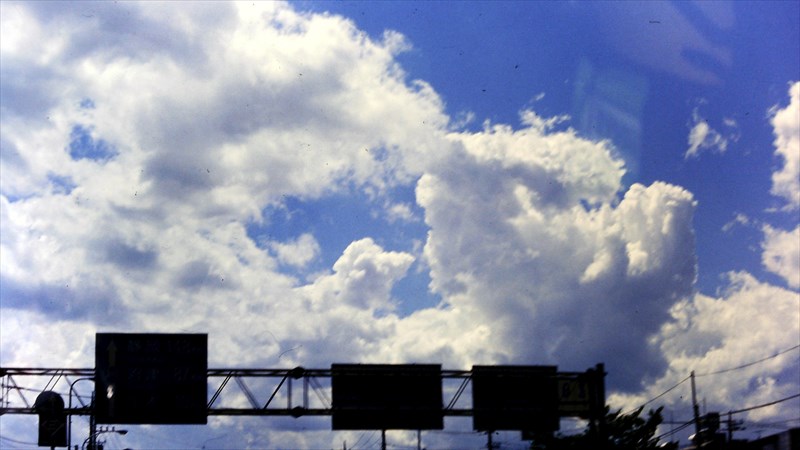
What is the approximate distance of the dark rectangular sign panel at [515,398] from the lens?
41.4 metres

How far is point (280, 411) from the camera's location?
41219 mm

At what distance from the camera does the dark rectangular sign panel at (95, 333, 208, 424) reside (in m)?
39.4

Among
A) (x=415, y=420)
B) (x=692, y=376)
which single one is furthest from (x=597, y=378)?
(x=692, y=376)

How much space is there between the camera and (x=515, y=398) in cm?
4162

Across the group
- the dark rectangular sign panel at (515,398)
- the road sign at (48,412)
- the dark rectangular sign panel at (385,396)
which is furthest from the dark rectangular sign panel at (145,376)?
the dark rectangular sign panel at (515,398)

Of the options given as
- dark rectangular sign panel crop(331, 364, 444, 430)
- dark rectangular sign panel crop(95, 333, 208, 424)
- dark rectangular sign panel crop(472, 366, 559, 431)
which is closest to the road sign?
dark rectangular sign panel crop(95, 333, 208, 424)

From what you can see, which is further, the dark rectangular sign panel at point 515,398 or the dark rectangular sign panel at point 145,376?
the dark rectangular sign panel at point 515,398

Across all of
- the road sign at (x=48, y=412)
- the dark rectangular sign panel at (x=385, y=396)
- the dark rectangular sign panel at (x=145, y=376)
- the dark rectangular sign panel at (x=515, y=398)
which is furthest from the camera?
the road sign at (x=48, y=412)

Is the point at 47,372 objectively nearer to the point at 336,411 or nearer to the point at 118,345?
the point at 118,345

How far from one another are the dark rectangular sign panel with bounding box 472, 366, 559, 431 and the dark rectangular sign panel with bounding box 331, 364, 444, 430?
1720 millimetres

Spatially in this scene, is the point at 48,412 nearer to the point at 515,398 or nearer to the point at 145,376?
the point at 145,376

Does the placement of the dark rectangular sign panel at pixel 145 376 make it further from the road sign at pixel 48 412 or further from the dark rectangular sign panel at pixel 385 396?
the dark rectangular sign panel at pixel 385 396

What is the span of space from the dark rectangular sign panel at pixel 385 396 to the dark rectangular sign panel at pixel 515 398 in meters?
1.72

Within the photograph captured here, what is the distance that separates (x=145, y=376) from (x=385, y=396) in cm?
916
